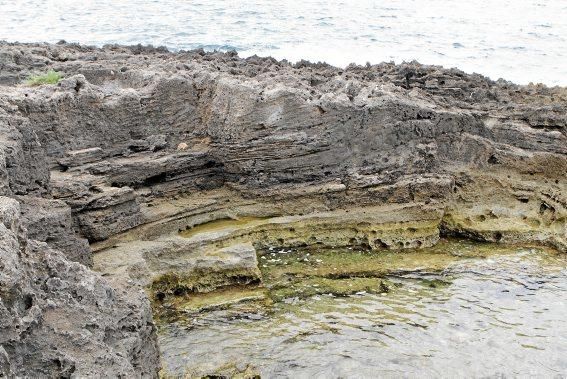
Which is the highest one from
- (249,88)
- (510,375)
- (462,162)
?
(249,88)

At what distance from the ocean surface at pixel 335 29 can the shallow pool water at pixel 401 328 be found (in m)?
18.1

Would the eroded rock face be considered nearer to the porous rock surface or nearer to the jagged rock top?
the porous rock surface

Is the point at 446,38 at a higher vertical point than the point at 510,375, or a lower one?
higher

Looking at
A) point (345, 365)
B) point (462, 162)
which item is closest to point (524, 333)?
point (345, 365)

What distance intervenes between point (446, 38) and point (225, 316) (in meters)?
28.5

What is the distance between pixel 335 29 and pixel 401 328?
89.2ft

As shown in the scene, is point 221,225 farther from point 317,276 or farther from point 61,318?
point 61,318

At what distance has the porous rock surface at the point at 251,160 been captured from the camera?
10.9m

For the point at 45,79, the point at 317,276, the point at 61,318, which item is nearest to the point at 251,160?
the point at 317,276

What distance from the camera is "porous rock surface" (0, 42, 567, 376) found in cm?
1094

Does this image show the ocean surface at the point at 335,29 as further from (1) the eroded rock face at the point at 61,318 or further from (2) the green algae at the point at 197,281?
(1) the eroded rock face at the point at 61,318

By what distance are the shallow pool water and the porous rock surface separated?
1.03 m

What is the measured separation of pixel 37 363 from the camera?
5.54 m

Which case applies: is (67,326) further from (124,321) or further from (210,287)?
(210,287)
